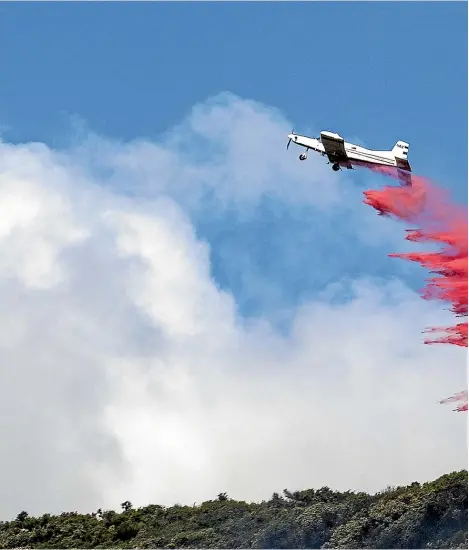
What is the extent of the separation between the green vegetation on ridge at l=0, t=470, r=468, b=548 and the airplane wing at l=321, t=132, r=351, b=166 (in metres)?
19.4

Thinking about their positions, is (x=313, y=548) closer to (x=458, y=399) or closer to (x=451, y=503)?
(x=451, y=503)

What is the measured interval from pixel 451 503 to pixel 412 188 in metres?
17.3

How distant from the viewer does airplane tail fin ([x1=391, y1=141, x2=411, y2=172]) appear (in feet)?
177

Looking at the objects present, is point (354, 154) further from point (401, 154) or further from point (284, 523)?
point (284, 523)

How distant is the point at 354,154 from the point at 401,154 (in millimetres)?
3545

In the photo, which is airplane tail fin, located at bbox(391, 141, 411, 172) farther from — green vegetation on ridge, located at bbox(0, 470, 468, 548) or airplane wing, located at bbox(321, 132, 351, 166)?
green vegetation on ridge, located at bbox(0, 470, 468, 548)

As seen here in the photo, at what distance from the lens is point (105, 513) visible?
61.8 meters

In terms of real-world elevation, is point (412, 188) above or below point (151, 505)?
above

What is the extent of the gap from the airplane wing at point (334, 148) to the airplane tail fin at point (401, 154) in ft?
11.2

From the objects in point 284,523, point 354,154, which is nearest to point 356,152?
point 354,154

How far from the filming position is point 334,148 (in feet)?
172

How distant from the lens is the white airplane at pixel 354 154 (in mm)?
52188

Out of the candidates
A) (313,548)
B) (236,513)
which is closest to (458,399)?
(313,548)

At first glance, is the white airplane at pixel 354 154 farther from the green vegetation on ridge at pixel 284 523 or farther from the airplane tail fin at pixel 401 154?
the green vegetation on ridge at pixel 284 523
